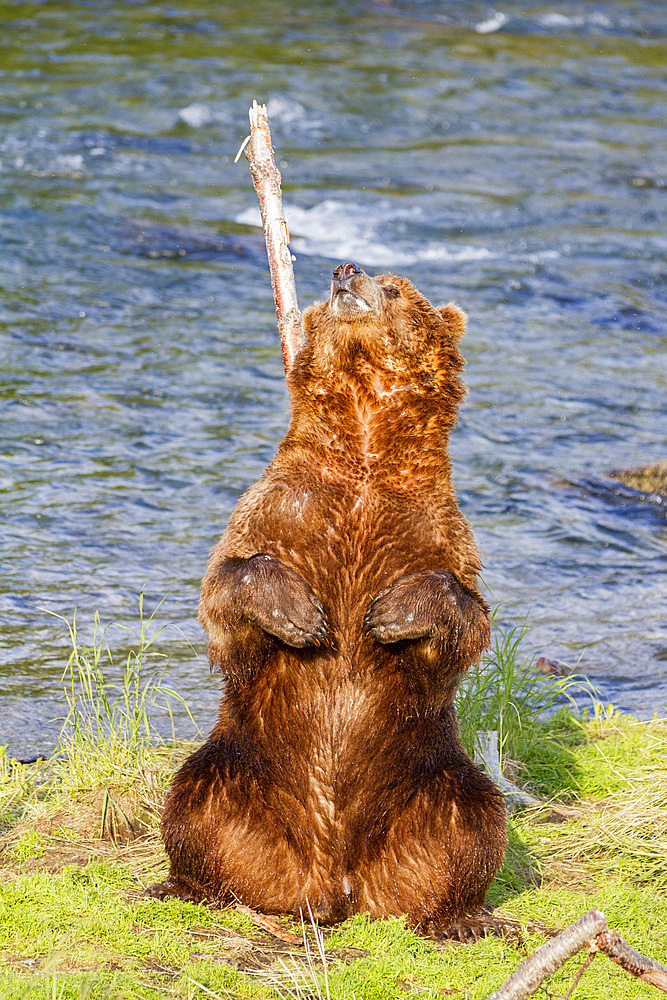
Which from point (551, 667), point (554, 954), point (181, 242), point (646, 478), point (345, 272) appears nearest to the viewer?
point (554, 954)

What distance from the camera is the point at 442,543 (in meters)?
4.21

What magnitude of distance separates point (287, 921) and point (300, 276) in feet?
31.5

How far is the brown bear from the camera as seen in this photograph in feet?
13.5

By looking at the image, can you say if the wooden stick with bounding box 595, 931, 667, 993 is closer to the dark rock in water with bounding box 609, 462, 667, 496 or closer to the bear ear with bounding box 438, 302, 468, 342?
the bear ear with bounding box 438, 302, 468, 342

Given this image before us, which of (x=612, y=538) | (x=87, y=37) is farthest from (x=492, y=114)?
(x=612, y=538)

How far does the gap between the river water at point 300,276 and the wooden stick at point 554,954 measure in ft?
11.2

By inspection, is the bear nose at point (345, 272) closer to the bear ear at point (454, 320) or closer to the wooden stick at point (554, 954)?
the bear ear at point (454, 320)

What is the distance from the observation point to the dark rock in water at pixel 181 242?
13648mm

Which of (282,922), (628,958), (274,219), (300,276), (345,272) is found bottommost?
(282,922)

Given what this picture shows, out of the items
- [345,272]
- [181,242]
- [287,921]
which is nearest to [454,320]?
[345,272]

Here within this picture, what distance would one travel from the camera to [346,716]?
13.5 ft

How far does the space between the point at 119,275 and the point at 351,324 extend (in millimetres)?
8962

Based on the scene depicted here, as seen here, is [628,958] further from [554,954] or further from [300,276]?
[300,276]

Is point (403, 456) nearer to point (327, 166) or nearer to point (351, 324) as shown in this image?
point (351, 324)
